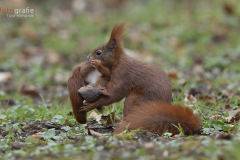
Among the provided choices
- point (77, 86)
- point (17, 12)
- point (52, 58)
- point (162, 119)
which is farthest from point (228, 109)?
point (17, 12)

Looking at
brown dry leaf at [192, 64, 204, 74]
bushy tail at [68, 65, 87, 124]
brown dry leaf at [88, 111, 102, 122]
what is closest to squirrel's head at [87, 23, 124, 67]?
bushy tail at [68, 65, 87, 124]

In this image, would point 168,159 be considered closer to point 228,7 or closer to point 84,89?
point 84,89

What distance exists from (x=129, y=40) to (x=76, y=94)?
5.07 m

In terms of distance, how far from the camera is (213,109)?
3584 millimetres

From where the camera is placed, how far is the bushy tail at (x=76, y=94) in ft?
10.4

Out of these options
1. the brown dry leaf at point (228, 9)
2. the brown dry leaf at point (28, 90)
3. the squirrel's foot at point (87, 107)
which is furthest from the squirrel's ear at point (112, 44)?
the brown dry leaf at point (228, 9)

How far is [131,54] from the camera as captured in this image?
22.6 feet

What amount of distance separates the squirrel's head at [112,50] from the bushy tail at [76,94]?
0.28 m

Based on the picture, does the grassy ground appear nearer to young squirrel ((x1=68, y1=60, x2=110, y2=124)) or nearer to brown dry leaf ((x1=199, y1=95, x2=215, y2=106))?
→ brown dry leaf ((x1=199, y1=95, x2=215, y2=106))

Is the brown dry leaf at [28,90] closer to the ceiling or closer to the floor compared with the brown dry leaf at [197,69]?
closer to the floor

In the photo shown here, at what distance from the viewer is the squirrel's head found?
336cm

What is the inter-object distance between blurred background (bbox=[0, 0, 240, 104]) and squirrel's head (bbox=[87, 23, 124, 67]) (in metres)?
1.72

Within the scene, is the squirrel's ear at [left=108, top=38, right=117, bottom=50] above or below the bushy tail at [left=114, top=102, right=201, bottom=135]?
above

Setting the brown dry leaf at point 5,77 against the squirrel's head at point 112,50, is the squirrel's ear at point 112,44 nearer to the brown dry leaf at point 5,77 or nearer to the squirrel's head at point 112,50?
the squirrel's head at point 112,50
